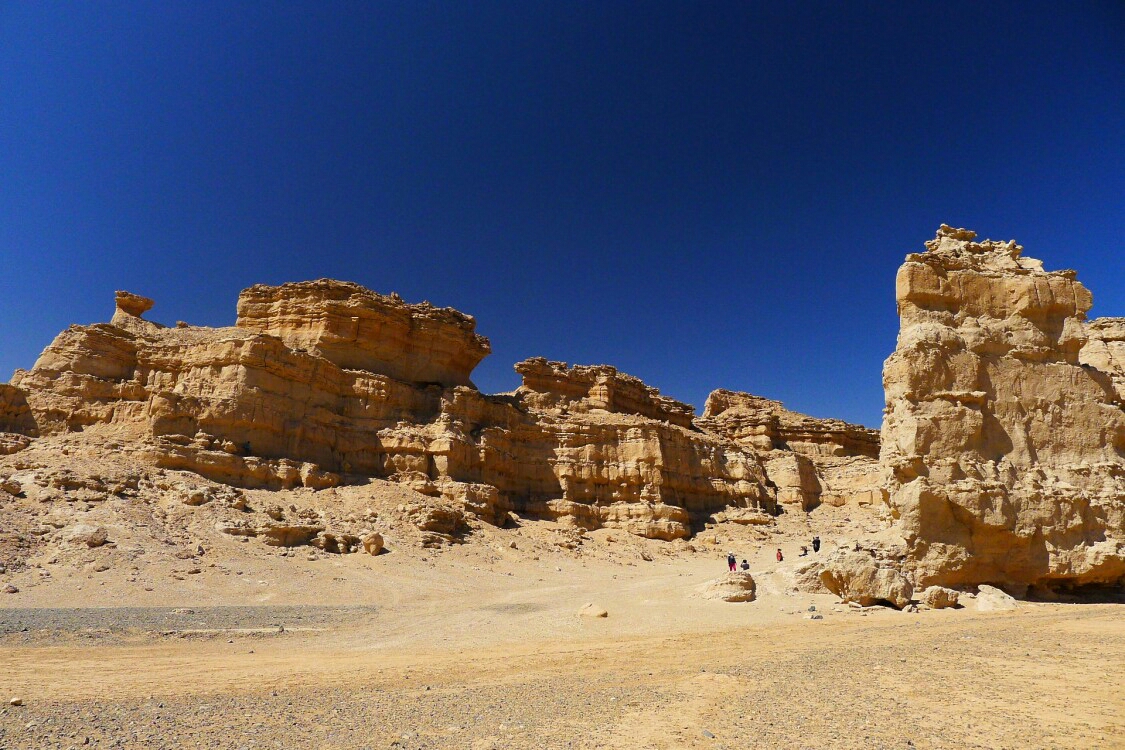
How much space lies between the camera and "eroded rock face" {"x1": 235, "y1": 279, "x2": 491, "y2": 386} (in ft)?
128

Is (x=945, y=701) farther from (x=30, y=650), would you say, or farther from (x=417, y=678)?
(x=30, y=650)

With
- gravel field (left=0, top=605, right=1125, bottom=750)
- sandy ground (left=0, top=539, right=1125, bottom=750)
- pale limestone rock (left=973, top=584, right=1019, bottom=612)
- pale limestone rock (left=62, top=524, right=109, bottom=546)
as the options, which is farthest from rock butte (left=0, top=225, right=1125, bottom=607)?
gravel field (left=0, top=605, right=1125, bottom=750)

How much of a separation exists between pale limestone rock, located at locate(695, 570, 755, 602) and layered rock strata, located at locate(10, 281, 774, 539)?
18.7 m

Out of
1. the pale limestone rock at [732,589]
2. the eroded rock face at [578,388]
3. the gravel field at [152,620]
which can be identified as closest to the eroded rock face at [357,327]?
the eroded rock face at [578,388]

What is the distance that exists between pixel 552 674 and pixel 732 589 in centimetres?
948

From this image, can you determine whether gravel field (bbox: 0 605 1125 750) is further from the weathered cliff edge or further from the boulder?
the weathered cliff edge

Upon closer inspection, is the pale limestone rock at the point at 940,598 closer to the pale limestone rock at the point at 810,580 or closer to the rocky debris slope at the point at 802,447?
the pale limestone rock at the point at 810,580

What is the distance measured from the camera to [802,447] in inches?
2611

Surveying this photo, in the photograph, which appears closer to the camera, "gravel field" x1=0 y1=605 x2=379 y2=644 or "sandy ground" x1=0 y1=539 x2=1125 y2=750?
"sandy ground" x1=0 y1=539 x2=1125 y2=750

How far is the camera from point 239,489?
27703mm

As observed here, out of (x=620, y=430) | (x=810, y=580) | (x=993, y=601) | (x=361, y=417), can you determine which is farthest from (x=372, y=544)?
(x=620, y=430)

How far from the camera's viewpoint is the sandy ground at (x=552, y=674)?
5582 mm

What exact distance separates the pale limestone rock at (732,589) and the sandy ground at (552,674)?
1.43 feet

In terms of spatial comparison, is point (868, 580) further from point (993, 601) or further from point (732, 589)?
point (732, 589)
